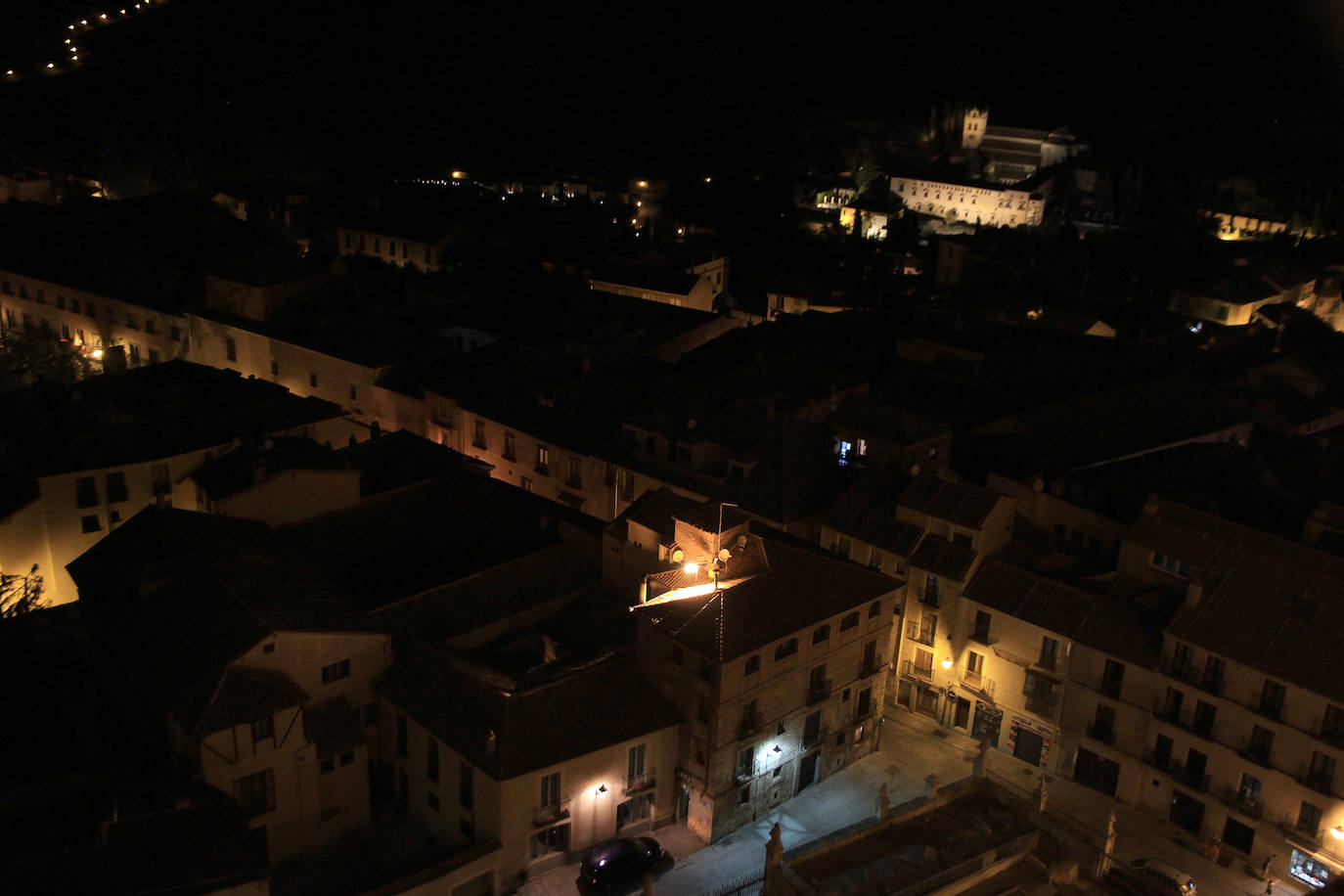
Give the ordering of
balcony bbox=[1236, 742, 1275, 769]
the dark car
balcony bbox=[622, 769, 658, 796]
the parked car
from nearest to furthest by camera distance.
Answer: the parked car → the dark car → balcony bbox=[1236, 742, 1275, 769] → balcony bbox=[622, 769, 658, 796]

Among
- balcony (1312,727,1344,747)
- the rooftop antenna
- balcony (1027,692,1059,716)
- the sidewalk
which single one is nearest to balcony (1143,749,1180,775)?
the sidewalk

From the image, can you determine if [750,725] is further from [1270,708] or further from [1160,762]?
[1270,708]

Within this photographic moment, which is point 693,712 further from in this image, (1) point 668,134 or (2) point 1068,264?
(1) point 668,134

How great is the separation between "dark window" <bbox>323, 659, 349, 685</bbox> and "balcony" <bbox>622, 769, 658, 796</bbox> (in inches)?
333

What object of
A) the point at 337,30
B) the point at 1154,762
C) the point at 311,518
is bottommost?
the point at 1154,762

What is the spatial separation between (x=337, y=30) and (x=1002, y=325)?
130 meters

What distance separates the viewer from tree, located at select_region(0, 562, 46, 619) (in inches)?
1421

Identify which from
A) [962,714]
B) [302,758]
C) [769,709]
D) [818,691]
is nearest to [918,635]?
[962,714]

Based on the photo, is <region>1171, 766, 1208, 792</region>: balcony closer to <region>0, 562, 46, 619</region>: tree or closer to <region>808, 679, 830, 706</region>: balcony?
<region>808, 679, 830, 706</region>: balcony

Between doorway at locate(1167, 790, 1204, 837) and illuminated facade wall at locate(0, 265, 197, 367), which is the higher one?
illuminated facade wall at locate(0, 265, 197, 367)

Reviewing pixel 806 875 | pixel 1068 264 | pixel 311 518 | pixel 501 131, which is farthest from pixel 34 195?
pixel 806 875

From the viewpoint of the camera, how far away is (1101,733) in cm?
3350

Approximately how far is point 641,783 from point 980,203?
106 m

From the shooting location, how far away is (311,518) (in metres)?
39.6
